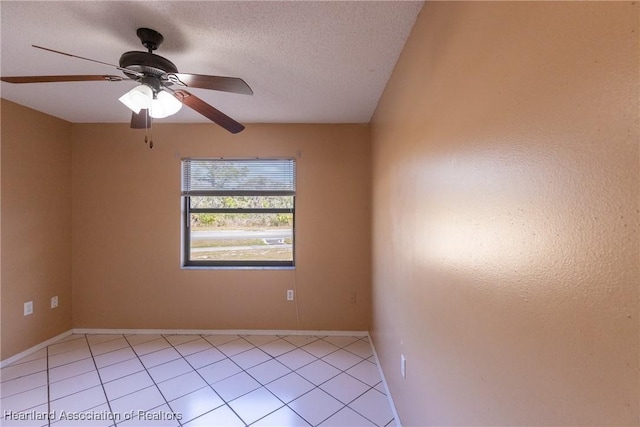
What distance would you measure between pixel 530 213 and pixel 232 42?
65.8 inches

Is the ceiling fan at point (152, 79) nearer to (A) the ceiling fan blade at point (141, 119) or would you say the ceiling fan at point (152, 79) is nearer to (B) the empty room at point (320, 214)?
(B) the empty room at point (320, 214)

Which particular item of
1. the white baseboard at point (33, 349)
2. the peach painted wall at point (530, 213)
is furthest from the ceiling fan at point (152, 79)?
the white baseboard at point (33, 349)

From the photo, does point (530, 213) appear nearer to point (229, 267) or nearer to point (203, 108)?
point (203, 108)

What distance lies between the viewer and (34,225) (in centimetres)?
257

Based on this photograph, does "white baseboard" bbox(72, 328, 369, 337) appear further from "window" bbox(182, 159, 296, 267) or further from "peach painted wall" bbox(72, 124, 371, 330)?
"window" bbox(182, 159, 296, 267)

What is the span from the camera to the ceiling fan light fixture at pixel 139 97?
1.35 m

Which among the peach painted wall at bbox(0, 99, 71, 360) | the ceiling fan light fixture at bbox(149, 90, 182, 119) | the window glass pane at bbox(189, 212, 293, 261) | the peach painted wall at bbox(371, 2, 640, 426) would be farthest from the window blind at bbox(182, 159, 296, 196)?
the peach painted wall at bbox(371, 2, 640, 426)

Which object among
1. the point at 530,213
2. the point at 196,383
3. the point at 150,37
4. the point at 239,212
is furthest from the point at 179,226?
the point at 530,213

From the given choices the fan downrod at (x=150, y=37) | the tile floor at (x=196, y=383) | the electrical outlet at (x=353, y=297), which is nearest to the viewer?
the fan downrod at (x=150, y=37)

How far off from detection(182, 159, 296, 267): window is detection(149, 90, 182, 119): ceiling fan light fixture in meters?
1.40

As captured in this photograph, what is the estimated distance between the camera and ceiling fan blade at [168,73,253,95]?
1.35 meters

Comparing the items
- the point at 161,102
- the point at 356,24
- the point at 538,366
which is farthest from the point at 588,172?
the point at 161,102

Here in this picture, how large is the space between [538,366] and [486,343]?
7.7 inches

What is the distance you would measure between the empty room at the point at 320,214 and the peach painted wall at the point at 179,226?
2 centimetres
